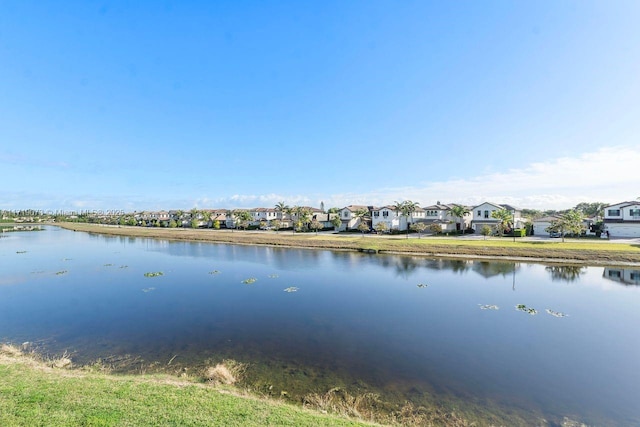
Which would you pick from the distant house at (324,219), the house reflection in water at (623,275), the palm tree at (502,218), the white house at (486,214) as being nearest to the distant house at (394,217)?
the white house at (486,214)

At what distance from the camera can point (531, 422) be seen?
913cm

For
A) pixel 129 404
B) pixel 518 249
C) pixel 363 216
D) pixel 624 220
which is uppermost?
pixel 363 216

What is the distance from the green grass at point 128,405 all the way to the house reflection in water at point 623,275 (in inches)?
1238

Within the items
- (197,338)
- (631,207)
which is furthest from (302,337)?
(631,207)

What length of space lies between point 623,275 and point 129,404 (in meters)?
39.6

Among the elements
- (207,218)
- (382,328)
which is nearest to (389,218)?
(382,328)

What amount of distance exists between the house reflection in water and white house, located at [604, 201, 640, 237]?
78.1ft

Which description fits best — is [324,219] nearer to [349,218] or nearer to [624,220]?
[349,218]

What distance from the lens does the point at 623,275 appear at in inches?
1104

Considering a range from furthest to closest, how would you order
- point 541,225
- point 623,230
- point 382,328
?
point 541,225 < point 623,230 < point 382,328

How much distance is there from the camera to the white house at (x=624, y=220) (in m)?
46.2

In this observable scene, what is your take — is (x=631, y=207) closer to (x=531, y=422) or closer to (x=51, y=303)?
(x=531, y=422)

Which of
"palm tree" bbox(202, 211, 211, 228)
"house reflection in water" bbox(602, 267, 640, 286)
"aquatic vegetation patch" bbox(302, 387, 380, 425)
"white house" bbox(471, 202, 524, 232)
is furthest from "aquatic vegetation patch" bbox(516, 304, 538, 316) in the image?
"palm tree" bbox(202, 211, 211, 228)

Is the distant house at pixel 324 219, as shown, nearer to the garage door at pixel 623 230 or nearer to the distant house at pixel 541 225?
the distant house at pixel 541 225
